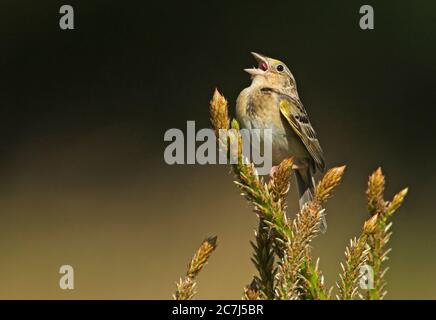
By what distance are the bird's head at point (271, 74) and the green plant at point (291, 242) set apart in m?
0.94

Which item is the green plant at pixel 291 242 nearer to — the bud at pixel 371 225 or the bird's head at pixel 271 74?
the bud at pixel 371 225

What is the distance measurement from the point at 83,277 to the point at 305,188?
2122 mm

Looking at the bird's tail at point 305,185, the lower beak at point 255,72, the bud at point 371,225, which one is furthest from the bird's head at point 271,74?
the bud at point 371,225

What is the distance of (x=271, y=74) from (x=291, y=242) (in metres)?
1.16

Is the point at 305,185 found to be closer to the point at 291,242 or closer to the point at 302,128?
the point at 302,128

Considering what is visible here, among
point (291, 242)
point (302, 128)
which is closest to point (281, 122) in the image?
point (302, 128)

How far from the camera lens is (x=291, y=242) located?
142 cm

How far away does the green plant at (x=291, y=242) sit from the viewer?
1374mm

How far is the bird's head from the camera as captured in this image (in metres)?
2.46

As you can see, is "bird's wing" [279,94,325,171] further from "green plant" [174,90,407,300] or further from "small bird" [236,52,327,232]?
"green plant" [174,90,407,300]

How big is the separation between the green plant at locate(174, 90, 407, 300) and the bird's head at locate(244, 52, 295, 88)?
94 centimetres

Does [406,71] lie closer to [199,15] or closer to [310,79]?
[310,79]

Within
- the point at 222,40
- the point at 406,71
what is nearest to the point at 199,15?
the point at 222,40

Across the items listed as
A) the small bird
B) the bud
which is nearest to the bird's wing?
the small bird
